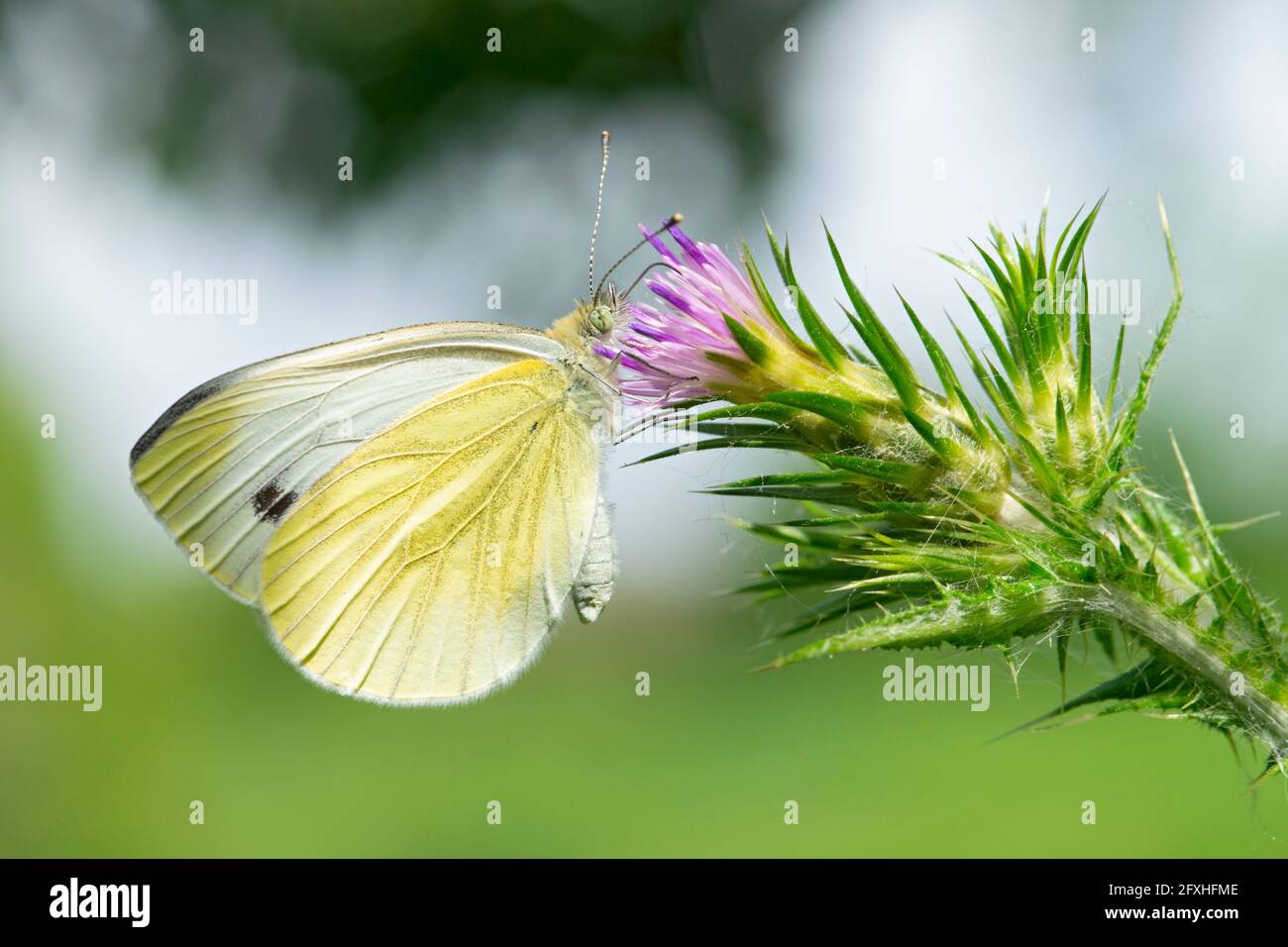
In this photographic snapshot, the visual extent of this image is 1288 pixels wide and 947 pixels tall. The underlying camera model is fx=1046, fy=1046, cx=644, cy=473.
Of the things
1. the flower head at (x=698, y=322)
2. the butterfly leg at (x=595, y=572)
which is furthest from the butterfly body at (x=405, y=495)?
the flower head at (x=698, y=322)

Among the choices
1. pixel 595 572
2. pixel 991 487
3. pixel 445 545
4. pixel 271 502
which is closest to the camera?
pixel 991 487

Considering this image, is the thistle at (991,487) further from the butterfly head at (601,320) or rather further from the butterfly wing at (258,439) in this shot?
the butterfly wing at (258,439)

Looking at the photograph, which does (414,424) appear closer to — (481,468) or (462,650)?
(481,468)

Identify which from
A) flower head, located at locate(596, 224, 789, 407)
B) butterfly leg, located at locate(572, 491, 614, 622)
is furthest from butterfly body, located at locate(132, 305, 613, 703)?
flower head, located at locate(596, 224, 789, 407)

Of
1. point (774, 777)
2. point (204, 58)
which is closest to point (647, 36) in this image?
point (204, 58)

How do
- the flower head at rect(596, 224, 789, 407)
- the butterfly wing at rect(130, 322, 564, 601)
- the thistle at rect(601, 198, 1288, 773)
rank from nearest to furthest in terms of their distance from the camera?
the thistle at rect(601, 198, 1288, 773) → the flower head at rect(596, 224, 789, 407) → the butterfly wing at rect(130, 322, 564, 601)

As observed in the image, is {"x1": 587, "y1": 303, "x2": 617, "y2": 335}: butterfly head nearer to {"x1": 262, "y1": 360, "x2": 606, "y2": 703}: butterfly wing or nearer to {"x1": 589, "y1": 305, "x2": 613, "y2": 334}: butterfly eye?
{"x1": 589, "y1": 305, "x2": 613, "y2": 334}: butterfly eye

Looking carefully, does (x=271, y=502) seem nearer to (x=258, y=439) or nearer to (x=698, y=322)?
(x=258, y=439)

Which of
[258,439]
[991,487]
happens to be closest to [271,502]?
[258,439]
